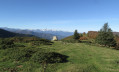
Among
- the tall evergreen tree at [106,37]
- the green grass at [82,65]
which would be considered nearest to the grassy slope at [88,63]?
the green grass at [82,65]

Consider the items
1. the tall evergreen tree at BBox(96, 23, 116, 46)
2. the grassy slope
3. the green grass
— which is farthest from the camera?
the tall evergreen tree at BBox(96, 23, 116, 46)

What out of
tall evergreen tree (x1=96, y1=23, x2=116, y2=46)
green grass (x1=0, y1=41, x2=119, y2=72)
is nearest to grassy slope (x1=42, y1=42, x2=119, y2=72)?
green grass (x1=0, y1=41, x2=119, y2=72)

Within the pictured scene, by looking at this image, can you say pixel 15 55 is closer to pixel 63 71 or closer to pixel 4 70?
pixel 4 70

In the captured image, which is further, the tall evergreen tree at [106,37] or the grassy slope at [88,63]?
the tall evergreen tree at [106,37]

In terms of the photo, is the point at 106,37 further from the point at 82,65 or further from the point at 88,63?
the point at 82,65

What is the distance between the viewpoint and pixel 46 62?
11.5 metres

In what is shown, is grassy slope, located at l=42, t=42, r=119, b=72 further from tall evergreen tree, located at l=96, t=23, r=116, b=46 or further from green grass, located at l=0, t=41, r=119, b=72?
tall evergreen tree, located at l=96, t=23, r=116, b=46

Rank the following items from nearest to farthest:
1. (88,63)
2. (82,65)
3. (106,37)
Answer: (82,65), (88,63), (106,37)

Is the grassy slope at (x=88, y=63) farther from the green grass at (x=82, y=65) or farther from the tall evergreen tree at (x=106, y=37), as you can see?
the tall evergreen tree at (x=106, y=37)

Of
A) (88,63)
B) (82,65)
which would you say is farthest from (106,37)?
(82,65)

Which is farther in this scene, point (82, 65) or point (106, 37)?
point (106, 37)

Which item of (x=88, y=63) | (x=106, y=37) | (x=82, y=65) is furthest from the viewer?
(x=106, y=37)

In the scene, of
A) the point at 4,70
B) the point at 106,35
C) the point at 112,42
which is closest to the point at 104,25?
the point at 106,35

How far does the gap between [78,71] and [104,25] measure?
127 feet
